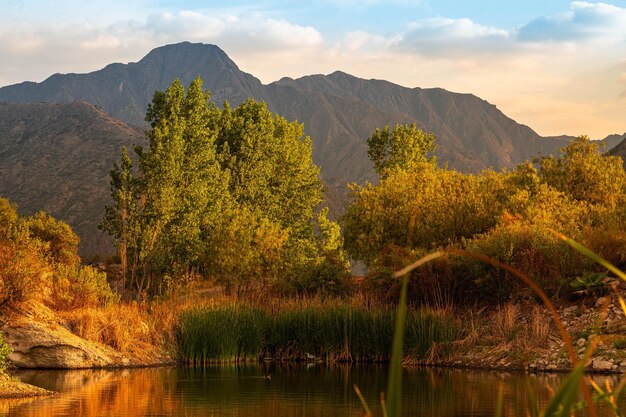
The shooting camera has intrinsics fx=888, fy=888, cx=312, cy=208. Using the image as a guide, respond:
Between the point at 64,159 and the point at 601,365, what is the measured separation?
110 meters

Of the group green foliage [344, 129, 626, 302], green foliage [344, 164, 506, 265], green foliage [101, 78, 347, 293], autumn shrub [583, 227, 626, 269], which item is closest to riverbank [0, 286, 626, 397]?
autumn shrub [583, 227, 626, 269]

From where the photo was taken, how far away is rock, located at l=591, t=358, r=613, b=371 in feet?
92.2

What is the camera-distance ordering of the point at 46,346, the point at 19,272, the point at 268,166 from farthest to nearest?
the point at 268,166 < the point at 46,346 < the point at 19,272

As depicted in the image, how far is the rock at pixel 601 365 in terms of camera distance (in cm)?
2809

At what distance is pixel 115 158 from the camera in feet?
400

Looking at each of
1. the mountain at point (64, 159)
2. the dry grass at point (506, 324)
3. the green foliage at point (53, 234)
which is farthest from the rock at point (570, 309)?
the mountain at point (64, 159)

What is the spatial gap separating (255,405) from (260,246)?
29.7 metres

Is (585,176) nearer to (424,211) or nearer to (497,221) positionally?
(497,221)

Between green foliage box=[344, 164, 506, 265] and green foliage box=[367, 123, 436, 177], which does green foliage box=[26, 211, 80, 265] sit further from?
green foliage box=[367, 123, 436, 177]

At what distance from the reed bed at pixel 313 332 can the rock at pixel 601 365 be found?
5.60 meters

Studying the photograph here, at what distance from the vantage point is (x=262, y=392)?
76.3 feet

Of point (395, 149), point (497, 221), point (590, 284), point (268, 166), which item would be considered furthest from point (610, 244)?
point (395, 149)

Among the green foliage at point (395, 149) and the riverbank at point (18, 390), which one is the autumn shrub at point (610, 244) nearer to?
the riverbank at point (18, 390)

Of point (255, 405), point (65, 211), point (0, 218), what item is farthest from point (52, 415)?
point (65, 211)
